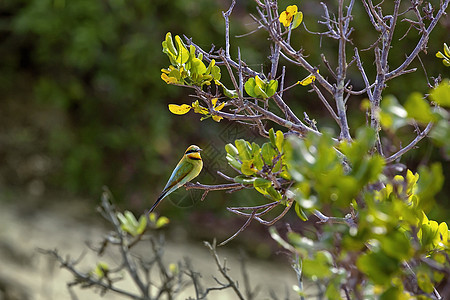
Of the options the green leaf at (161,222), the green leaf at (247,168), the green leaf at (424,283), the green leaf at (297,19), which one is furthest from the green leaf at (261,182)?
the green leaf at (161,222)

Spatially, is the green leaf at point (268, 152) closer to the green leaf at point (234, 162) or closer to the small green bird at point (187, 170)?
the green leaf at point (234, 162)

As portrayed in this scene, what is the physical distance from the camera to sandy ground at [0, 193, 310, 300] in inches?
124

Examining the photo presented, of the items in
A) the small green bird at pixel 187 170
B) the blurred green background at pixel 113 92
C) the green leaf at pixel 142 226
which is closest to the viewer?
the small green bird at pixel 187 170

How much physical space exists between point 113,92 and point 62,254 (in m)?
1.20

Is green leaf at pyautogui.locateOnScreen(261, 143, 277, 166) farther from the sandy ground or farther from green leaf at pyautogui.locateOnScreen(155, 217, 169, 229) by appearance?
the sandy ground

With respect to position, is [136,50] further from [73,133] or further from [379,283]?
[379,283]

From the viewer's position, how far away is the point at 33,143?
4164mm

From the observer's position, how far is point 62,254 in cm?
348

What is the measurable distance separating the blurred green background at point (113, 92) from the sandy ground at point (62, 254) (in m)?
0.23

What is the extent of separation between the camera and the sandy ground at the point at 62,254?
3148mm

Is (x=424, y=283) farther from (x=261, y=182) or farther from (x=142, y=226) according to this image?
(x=142, y=226)

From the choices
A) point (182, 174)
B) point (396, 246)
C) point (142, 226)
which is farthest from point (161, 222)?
point (396, 246)

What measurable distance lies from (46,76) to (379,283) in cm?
381

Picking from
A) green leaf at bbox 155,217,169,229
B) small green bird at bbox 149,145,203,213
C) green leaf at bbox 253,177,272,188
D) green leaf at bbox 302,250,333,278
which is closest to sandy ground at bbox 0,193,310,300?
green leaf at bbox 155,217,169,229
